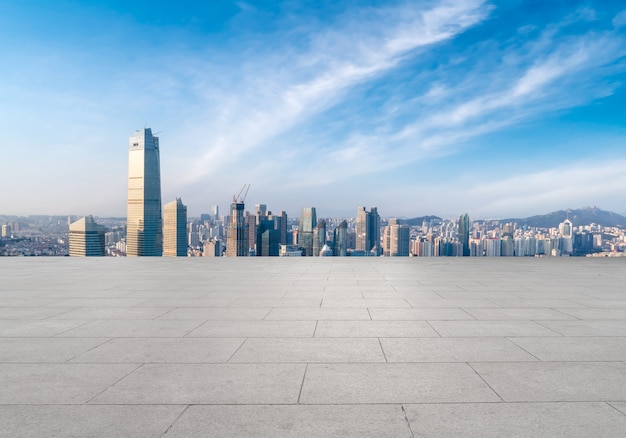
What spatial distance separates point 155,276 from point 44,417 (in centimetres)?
1405

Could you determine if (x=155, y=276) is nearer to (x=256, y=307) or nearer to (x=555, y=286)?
(x=256, y=307)

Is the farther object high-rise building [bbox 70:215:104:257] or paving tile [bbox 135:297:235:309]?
high-rise building [bbox 70:215:104:257]

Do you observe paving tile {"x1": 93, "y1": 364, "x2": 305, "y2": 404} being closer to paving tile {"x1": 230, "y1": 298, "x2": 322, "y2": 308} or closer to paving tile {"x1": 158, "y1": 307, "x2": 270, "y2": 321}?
paving tile {"x1": 158, "y1": 307, "x2": 270, "y2": 321}

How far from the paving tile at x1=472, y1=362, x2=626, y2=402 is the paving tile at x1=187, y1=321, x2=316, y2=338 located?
325 cm

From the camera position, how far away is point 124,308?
36.2 ft

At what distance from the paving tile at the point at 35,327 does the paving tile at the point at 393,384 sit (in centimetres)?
522

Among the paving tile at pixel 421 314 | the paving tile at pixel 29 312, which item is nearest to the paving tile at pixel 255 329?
the paving tile at pixel 421 314

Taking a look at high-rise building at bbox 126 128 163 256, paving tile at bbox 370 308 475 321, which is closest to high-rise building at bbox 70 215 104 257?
paving tile at bbox 370 308 475 321

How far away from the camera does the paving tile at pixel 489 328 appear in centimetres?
834

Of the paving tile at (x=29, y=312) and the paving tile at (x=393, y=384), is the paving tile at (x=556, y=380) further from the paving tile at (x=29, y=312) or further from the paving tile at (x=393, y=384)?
the paving tile at (x=29, y=312)

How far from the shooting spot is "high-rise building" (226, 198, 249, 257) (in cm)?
8600

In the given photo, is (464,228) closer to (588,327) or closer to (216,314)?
(588,327)

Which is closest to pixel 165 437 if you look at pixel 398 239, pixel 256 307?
pixel 256 307

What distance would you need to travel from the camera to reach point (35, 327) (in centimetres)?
898
